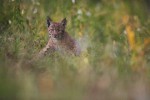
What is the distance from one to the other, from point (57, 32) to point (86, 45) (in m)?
0.51

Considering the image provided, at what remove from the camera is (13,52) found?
302 inches

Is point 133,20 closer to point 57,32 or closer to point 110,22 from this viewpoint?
point 110,22

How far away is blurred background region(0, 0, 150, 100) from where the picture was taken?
20.2ft

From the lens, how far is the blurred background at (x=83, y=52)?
6.17 m

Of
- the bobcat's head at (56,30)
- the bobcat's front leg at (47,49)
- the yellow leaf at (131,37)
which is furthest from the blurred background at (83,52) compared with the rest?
the bobcat's head at (56,30)

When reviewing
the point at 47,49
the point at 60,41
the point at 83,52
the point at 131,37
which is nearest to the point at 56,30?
the point at 60,41

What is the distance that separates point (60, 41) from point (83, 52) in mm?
389

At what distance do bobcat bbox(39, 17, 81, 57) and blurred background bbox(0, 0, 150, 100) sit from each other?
6.2 inches

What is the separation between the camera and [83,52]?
26.3 ft

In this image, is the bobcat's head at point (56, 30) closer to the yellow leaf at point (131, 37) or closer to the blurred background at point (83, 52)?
the blurred background at point (83, 52)

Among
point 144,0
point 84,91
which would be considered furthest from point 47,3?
point 84,91

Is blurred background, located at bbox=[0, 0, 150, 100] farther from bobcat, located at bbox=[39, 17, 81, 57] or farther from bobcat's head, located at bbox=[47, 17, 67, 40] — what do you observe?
bobcat's head, located at bbox=[47, 17, 67, 40]

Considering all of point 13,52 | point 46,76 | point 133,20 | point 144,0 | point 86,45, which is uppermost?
point 144,0

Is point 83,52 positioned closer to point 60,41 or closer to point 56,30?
point 60,41
